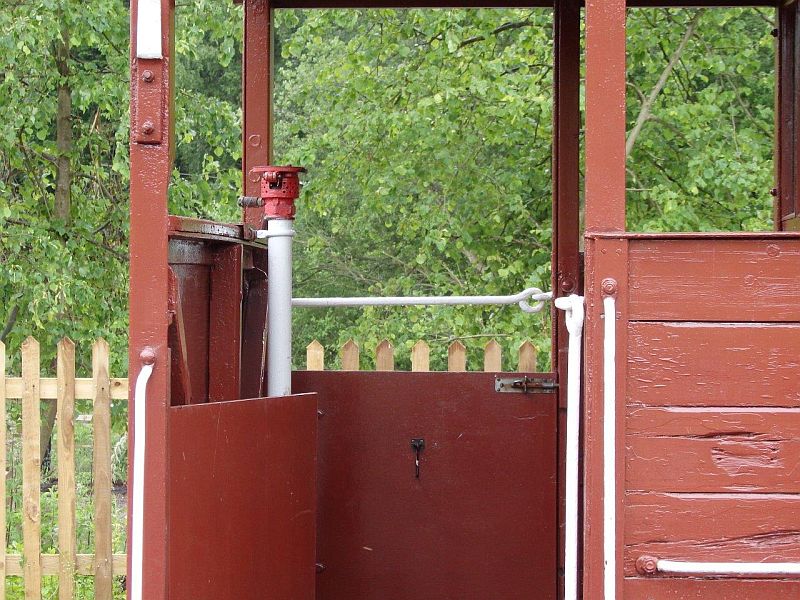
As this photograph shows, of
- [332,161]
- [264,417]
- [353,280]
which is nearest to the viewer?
[264,417]

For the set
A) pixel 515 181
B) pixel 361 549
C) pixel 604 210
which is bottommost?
pixel 361 549

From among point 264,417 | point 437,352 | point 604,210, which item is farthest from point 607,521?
point 437,352

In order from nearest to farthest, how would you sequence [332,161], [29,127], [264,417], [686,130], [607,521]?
[607,521], [264,417], [29,127], [686,130], [332,161]

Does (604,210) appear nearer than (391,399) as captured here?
Yes

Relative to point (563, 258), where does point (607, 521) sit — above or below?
below

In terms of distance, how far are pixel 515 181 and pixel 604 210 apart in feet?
25.8

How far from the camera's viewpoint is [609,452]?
2.16 m

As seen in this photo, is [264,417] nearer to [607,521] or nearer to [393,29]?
[607,521]

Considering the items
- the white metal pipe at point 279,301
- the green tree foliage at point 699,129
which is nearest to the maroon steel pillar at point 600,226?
the white metal pipe at point 279,301

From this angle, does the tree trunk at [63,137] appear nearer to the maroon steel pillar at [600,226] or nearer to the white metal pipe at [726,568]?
the maroon steel pillar at [600,226]

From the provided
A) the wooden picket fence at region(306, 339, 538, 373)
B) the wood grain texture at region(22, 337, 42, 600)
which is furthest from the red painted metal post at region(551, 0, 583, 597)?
the wood grain texture at region(22, 337, 42, 600)

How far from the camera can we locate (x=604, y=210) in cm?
225

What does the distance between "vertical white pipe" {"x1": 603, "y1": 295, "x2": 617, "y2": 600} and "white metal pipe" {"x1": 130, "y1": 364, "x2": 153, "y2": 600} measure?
966 mm

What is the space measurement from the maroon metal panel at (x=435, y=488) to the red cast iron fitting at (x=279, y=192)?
2.43 ft
